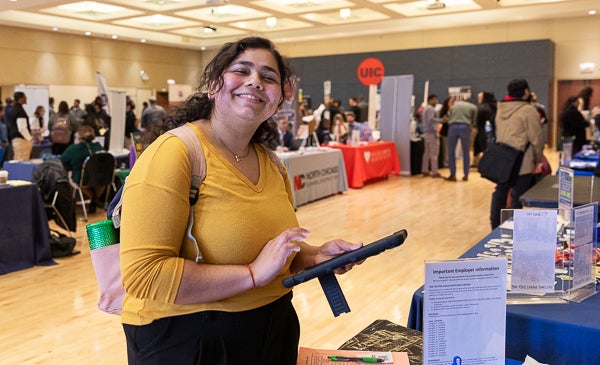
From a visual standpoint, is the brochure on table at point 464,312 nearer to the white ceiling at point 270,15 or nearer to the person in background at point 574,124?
the person in background at point 574,124

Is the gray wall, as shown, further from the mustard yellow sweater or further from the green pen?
the mustard yellow sweater

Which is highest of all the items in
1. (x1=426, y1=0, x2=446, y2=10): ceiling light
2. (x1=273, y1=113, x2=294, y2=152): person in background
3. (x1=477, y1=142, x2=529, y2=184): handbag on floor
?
(x1=426, y1=0, x2=446, y2=10): ceiling light

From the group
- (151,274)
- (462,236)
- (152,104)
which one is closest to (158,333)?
(151,274)

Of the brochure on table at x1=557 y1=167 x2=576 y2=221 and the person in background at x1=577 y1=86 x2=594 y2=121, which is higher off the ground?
the person in background at x1=577 y1=86 x2=594 y2=121

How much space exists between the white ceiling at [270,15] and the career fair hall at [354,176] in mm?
82

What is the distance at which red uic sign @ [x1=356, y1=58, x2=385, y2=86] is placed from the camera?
14.8 m

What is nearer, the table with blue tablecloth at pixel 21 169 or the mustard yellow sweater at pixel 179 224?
the mustard yellow sweater at pixel 179 224

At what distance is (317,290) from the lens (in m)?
4.30

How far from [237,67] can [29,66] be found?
1584cm

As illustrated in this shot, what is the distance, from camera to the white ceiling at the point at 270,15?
12438mm

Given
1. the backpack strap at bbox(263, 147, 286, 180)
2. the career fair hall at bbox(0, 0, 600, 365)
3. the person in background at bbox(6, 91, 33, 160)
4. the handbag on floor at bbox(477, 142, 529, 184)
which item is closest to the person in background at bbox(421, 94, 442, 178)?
the career fair hall at bbox(0, 0, 600, 365)

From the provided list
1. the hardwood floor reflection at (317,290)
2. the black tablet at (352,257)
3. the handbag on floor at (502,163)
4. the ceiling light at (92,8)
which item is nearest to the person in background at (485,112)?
the hardwood floor reflection at (317,290)

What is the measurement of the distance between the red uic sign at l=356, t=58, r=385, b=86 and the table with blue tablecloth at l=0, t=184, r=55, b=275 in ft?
35.0

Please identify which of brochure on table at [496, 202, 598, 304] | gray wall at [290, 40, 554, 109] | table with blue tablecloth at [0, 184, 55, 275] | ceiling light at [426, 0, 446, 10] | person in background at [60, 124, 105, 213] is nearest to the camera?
brochure on table at [496, 202, 598, 304]
